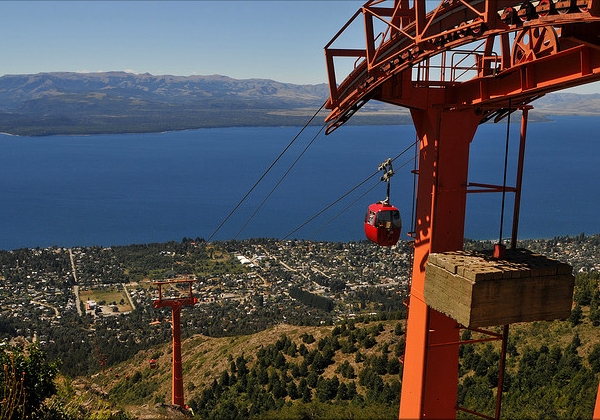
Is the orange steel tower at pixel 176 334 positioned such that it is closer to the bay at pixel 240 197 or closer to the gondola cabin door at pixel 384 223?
the gondola cabin door at pixel 384 223

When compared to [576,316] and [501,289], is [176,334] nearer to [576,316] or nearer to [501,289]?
[501,289]

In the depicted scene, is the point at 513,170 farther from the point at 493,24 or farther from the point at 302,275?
the point at 493,24

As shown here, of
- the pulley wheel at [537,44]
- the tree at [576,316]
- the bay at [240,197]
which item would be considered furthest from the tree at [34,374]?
the bay at [240,197]

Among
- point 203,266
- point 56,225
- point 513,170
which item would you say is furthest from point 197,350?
point 513,170

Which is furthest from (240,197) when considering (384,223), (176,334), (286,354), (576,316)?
(384,223)

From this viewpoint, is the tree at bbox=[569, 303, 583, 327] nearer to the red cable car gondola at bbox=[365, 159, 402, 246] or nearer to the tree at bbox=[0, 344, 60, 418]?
the red cable car gondola at bbox=[365, 159, 402, 246]
